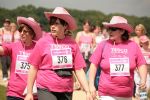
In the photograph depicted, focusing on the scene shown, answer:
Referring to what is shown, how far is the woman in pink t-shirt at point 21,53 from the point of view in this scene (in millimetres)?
7230

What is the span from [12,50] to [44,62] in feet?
2.81

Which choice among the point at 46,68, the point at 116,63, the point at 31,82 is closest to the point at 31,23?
the point at 46,68

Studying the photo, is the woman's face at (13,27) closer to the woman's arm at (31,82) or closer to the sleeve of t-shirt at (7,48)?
the sleeve of t-shirt at (7,48)

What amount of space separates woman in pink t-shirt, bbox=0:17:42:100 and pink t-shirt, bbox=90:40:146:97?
880 mm

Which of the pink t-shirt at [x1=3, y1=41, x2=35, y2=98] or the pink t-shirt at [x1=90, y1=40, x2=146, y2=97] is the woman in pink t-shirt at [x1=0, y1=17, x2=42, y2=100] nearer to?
the pink t-shirt at [x1=3, y1=41, x2=35, y2=98]

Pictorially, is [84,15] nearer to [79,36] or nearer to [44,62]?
[79,36]

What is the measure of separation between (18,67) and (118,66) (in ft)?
4.67

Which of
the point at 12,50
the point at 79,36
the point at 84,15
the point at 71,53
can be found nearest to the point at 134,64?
the point at 71,53

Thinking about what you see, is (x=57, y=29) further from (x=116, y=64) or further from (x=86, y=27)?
(x=86, y=27)

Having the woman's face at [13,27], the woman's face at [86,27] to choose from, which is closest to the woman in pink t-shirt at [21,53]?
the woman's face at [86,27]

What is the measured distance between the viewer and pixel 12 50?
7.34 meters

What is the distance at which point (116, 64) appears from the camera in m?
7.61

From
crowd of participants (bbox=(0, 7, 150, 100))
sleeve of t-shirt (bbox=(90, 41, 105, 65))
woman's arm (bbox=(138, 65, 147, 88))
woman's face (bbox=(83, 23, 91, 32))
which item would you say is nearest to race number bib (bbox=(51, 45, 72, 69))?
crowd of participants (bbox=(0, 7, 150, 100))

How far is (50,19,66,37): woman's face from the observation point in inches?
263
